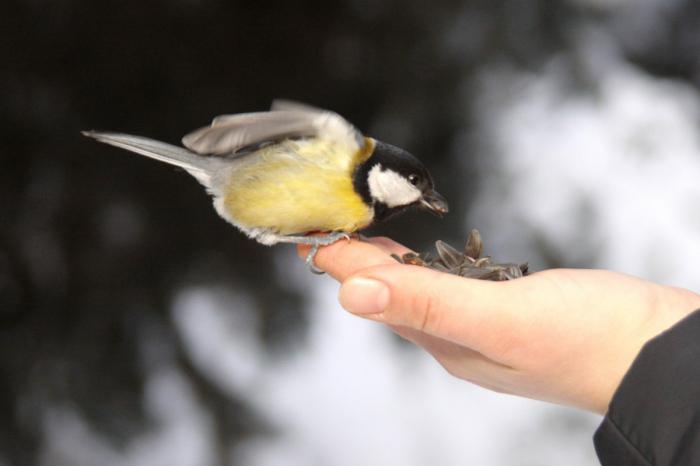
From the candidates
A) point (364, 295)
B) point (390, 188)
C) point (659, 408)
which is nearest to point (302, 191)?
point (390, 188)

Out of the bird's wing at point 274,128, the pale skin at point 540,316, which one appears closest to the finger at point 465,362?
the pale skin at point 540,316

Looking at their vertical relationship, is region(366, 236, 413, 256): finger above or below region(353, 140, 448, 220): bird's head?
below

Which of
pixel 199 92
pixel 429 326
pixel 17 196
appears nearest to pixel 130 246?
pixel 17 196

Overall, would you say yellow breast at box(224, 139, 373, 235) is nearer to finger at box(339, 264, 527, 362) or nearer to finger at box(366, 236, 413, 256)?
finger at box(366, 236, 413, 256)

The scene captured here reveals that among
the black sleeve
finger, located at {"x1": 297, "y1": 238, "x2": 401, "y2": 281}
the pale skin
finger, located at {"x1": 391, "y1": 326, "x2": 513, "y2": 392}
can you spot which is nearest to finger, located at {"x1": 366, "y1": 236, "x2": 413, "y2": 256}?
finger, located at {"x1": 297, "y1": 238, "x2": 401, "y2": 281}

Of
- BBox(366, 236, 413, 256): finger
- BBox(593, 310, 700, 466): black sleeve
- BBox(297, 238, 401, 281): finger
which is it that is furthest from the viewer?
BBox(366, 236, 413, 256): finger

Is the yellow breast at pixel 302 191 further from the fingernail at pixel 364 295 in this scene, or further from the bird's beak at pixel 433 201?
the fingernail at pixel 364 295

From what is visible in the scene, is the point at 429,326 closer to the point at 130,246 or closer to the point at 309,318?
the point at 309,318

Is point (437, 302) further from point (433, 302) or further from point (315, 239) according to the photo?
point (315, 239)
